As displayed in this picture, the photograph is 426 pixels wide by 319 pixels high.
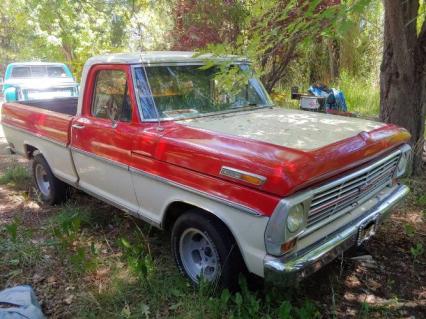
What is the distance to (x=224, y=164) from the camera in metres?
2.55

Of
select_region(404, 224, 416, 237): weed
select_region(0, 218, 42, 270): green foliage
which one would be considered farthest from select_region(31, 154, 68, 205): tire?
select_region(404, 224, 416, 237): weed

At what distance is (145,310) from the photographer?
2.87m

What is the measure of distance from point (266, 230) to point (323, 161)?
572 mm

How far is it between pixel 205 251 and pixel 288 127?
3.92 feet

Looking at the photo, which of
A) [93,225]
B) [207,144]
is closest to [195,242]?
[207,144]

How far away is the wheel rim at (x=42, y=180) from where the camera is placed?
4.99 metres

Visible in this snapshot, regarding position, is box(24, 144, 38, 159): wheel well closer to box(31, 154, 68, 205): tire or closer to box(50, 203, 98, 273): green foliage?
box(31, 154, 68, 205): tire

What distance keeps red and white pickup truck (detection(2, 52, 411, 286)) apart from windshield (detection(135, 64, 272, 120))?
0.03 feet

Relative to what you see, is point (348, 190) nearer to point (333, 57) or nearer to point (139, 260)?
point (139, 260)

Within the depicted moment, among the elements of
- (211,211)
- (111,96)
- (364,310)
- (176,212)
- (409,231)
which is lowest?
(364,310)

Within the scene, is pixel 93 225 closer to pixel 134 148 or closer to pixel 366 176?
pixel 134 148

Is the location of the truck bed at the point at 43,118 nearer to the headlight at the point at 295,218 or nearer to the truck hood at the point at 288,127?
the truck hood at the point at 288,127

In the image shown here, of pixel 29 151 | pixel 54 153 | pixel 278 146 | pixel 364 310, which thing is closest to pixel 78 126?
pixel 54 153

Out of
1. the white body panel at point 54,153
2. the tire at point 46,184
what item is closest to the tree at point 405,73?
the white body panel at point 54,153
